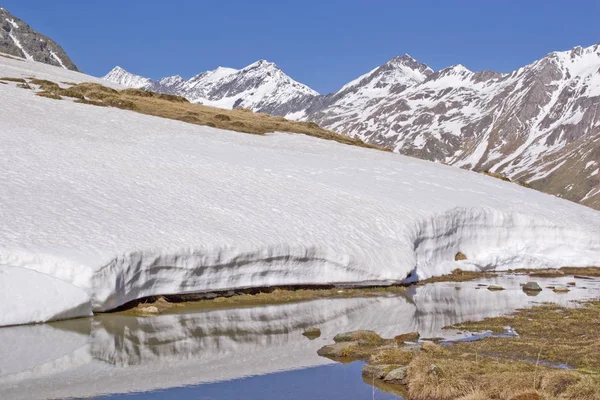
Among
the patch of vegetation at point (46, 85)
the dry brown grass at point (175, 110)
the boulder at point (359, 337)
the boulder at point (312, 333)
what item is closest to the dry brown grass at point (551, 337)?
the boulder at point (359, 337)

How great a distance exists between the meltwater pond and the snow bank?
0.51 meters

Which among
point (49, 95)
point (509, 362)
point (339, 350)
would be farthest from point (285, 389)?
point (49, 95)

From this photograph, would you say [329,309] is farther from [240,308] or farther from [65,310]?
[65,310]

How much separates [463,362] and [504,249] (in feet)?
112

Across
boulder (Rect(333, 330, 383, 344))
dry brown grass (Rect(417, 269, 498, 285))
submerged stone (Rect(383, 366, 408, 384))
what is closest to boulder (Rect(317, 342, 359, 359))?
boulder (Rect(333, 330, 383, 344))

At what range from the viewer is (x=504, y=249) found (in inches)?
2050

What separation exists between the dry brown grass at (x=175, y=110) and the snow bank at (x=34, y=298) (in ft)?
137

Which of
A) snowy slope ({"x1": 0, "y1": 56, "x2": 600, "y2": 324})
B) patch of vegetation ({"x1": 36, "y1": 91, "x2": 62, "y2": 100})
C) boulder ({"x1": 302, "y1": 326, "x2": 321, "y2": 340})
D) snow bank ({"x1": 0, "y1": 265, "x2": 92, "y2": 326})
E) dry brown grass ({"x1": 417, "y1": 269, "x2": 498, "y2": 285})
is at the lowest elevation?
boulder ({"x1": 302, "y1": 326, "x2": 321, "y2": 340})

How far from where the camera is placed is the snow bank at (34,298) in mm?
24328

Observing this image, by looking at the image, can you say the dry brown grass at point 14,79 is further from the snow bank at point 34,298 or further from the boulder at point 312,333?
the boulder at point 312,333

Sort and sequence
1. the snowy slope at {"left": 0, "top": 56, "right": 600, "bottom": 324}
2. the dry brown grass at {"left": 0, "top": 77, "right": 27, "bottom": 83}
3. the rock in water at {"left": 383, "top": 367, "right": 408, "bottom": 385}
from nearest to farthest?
the rock in water at {"left": 383, "top": 367, "right": 408, "bottom": 385} < the snowy slope at {"left": 0, "top": 56, "right": 600, "bottom": 324} < the dry brown grass at {"left": 0, "top": 77, "right": 27, "bottom": 83}

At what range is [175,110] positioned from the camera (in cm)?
7394

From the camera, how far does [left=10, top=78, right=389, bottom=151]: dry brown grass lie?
2682 inches

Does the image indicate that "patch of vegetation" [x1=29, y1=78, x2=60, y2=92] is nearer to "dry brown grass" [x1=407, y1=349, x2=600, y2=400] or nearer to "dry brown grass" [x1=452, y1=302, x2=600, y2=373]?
"dry brown grass" [x1=452, y1=302, x2=600, y2=373]
